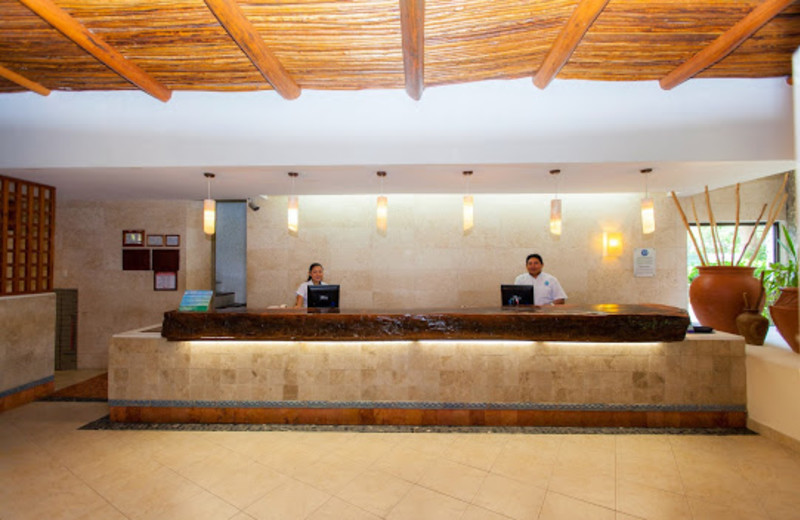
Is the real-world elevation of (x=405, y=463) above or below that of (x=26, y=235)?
below

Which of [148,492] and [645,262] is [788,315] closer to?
[645,262]

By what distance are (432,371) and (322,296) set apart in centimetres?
137

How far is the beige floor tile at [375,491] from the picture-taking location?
251cm

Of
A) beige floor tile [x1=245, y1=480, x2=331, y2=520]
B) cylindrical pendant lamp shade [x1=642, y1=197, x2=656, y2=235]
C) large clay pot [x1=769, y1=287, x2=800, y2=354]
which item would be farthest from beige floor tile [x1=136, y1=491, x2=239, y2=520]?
large clay pot [x1=769, y1=287, x2=800, y2=354]

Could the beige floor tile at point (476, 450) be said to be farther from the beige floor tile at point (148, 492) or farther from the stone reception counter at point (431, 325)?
the beige floor tile at point (148, 492)

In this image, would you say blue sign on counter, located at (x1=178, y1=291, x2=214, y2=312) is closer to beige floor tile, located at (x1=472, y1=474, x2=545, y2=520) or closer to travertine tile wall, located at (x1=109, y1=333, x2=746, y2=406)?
travertine tile wall, located at (x1=109, y1=333, x2=746, y2=406)

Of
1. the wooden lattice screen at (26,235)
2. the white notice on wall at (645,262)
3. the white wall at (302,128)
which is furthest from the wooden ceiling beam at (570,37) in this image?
the wooden lattice screen at (26,235)

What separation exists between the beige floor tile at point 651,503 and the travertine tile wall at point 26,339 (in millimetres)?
5874

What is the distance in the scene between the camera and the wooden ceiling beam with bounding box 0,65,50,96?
11.6 feet

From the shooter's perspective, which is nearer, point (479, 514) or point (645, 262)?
point (479, 514)

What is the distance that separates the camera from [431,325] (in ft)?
11.7

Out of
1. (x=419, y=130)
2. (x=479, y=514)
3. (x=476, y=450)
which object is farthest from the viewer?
(x=419, y=130)

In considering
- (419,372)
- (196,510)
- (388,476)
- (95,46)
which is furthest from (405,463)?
(95,46)

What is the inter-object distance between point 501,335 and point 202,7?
340 cm
